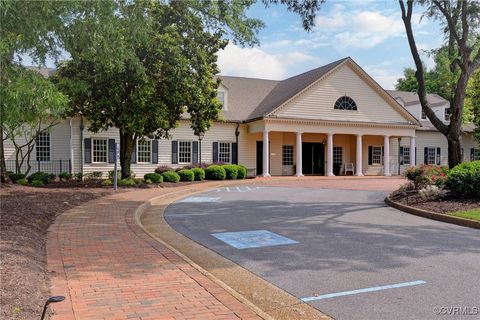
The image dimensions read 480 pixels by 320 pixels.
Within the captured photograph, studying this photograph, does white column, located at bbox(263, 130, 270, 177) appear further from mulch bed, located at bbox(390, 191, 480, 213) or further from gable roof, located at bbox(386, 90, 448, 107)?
gable roof, located at bbox(386, 90, 448, 107)

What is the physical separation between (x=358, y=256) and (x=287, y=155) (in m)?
25.4

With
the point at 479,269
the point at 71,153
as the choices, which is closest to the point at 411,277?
the point at 479,269

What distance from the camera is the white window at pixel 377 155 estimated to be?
3478 cm

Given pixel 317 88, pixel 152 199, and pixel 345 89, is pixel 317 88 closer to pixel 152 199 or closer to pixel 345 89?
pixel 345 89

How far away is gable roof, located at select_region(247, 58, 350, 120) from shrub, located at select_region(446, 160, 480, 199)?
1604cm

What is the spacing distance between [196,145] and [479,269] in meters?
24.4

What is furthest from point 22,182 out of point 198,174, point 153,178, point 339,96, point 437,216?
point 339,96

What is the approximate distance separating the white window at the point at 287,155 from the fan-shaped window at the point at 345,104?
4.45 m

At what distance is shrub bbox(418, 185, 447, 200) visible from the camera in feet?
43.8

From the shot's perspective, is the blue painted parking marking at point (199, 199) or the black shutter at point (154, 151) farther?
the black shutter at point (154, 151)

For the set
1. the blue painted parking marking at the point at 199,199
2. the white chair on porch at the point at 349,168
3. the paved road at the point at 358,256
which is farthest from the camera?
the white chair on porch at the point at 349,168

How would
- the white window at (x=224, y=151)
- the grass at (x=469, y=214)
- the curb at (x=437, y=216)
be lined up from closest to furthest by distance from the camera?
the curb at (x=437, y=216) < the grass at (x=469, y=214) < the white window at (x=224, y=151)

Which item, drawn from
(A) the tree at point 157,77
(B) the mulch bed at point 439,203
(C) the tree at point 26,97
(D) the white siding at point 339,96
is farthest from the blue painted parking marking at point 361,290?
(D) the white siding at point 339,96

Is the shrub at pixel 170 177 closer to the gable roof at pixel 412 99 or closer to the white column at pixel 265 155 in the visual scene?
the white column at pixel 265 155
